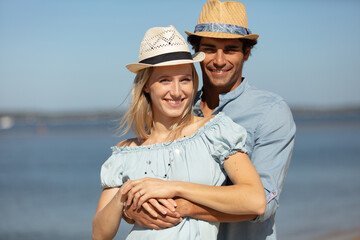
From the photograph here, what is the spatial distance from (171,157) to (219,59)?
31.1 inches

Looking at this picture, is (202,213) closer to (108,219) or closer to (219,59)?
(108,219)

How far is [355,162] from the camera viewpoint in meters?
16.5

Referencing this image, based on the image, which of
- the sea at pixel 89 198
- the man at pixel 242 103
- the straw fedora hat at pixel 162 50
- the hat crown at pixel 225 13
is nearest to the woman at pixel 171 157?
the straw fedora hat at pixel 162 50

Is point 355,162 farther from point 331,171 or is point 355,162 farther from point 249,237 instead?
point 249,237

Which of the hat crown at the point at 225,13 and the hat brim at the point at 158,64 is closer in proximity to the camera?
the hat brim at the point at 158,64

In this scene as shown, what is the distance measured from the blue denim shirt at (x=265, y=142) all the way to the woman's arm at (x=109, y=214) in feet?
2.13

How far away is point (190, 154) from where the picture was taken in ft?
8.56

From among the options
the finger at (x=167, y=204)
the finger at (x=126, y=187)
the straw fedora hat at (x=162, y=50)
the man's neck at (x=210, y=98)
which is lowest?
the finger at (x=167, y=204)

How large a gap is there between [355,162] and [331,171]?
222 centimetres

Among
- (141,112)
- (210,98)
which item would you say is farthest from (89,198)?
(141,112)

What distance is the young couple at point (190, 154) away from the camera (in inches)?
97.7

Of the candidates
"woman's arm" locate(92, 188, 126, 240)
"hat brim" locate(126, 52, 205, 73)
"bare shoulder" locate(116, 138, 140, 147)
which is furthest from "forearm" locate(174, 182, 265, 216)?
"hat brim" locate(126, 52, 205, 73)

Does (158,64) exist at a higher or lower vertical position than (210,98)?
higher

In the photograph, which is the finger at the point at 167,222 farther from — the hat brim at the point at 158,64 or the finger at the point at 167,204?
the hat brim at the point at 158,64
